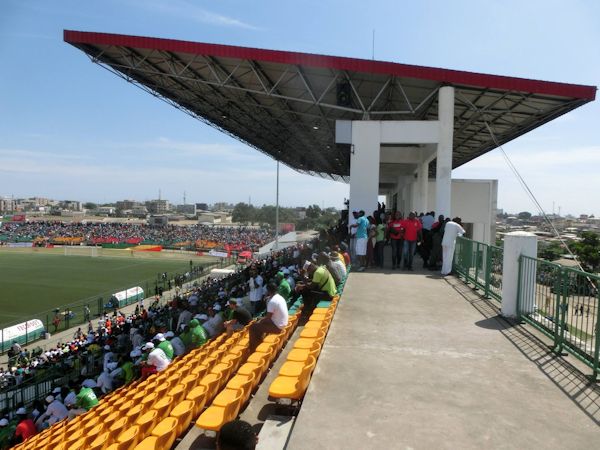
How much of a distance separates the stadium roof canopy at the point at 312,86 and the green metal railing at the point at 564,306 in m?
8.34

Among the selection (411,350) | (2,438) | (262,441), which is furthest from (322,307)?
(2,438)

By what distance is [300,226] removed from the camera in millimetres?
109438

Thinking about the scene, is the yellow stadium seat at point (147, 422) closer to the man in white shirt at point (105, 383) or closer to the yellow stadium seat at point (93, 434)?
the yellow stadium seat at point (93, 434)

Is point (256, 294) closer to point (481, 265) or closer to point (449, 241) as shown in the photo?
point (449, 241)

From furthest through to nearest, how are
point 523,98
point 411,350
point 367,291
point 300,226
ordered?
point 300,226, point 523,98, point 367,291, point 411,350

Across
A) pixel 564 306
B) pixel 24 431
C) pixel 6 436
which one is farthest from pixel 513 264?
pixel 6 436

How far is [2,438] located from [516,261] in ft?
31.3

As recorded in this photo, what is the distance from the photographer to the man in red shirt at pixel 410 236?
11.1m

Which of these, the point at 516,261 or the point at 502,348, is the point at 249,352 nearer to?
the point at 502,348

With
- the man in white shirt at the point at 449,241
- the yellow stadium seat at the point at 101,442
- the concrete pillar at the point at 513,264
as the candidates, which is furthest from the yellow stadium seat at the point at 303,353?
the man in white shirt at the point at 449,241

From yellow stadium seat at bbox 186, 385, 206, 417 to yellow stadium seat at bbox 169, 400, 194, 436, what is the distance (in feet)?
0.28

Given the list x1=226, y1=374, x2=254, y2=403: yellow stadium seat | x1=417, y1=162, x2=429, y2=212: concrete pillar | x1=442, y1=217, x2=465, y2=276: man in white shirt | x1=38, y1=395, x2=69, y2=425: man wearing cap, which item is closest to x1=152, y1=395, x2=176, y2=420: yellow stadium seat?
x1=226, y1=374, x2=254, y2=403: yellow stadium seat

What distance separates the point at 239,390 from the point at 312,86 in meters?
13.5

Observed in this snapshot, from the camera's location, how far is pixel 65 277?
41.0m
